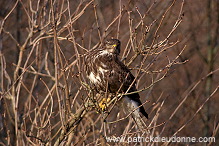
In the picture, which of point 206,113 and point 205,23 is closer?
point 206,113

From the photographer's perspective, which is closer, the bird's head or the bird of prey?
the bird of prey

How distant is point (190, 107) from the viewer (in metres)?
9.71

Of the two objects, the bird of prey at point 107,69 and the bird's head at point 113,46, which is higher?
the bird's head at point 113,46

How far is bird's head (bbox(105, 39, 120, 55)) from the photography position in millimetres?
Answer: 6395

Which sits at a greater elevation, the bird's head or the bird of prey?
the bird's head

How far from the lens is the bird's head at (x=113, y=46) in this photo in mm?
6395

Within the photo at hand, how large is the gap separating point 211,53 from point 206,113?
4.59 ft

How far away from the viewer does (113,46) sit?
6.41 meters

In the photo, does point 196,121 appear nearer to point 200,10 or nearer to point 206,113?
point 206,113

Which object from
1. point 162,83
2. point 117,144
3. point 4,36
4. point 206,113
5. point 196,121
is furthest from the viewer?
point 162,83

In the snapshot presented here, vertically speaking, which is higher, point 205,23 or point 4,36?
point 4,36

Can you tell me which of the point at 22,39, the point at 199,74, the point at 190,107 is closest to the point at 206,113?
the point at 190,107

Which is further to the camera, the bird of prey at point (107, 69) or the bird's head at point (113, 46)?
the bird's head at point (113, 46)

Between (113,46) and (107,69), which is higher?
(113,46)
